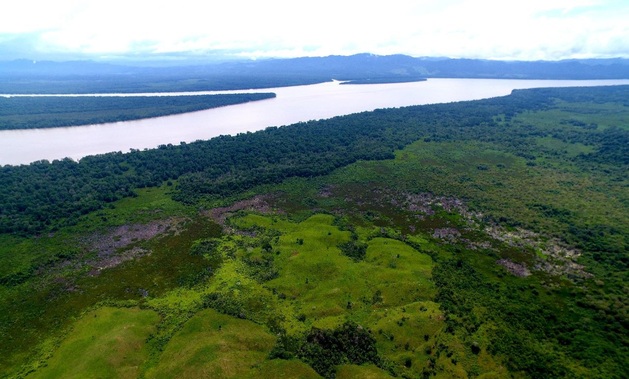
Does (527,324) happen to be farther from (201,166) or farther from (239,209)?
(201,166)

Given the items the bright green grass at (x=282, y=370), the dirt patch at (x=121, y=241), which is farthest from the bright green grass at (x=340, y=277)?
the dirt patch at (x=121, y=241)

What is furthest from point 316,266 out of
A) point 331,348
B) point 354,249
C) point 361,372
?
point 361,372

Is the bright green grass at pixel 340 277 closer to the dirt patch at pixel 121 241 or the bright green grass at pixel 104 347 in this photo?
the bright green grass at pixel 104 347

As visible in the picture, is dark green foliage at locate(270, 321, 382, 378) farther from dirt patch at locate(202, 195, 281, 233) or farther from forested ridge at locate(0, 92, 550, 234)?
forested ridge at locate(0, 92, 550, 234)

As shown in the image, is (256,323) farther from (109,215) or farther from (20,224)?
(20,224)

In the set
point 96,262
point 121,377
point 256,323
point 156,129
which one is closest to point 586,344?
point 256,323
